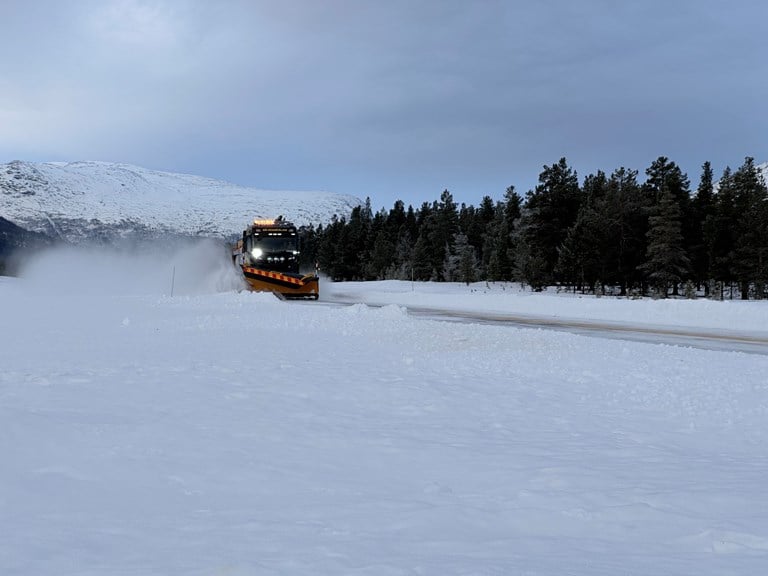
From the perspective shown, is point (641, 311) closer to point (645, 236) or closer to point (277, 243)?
point (277, 243)

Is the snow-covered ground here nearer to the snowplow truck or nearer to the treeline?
the snowplow truck

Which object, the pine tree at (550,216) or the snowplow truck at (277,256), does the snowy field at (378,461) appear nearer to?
the snowplow truck at (277,256)

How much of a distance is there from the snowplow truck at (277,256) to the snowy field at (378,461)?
19919 millimetres

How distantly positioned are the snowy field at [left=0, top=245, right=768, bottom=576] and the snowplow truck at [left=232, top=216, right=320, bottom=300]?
1992cm

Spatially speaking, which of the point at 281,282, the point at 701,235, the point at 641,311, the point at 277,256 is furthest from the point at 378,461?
the point at 701,235

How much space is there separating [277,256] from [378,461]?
2807cm

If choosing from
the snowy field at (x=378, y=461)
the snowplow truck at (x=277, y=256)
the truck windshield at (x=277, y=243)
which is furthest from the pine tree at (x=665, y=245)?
the snowy field at (x=378, y=461)

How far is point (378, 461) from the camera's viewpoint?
494 cm

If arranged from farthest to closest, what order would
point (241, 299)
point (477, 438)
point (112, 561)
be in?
point (241, 299), point (477, 438), point (112, 561)

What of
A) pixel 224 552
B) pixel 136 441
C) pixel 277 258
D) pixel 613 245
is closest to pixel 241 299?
pixel 277 258

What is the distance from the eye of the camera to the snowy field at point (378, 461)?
3.14 meters

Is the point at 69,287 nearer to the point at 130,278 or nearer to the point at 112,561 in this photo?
the point at 130,278

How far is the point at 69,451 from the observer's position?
4.68 meters

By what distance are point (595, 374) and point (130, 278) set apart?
123 feet
